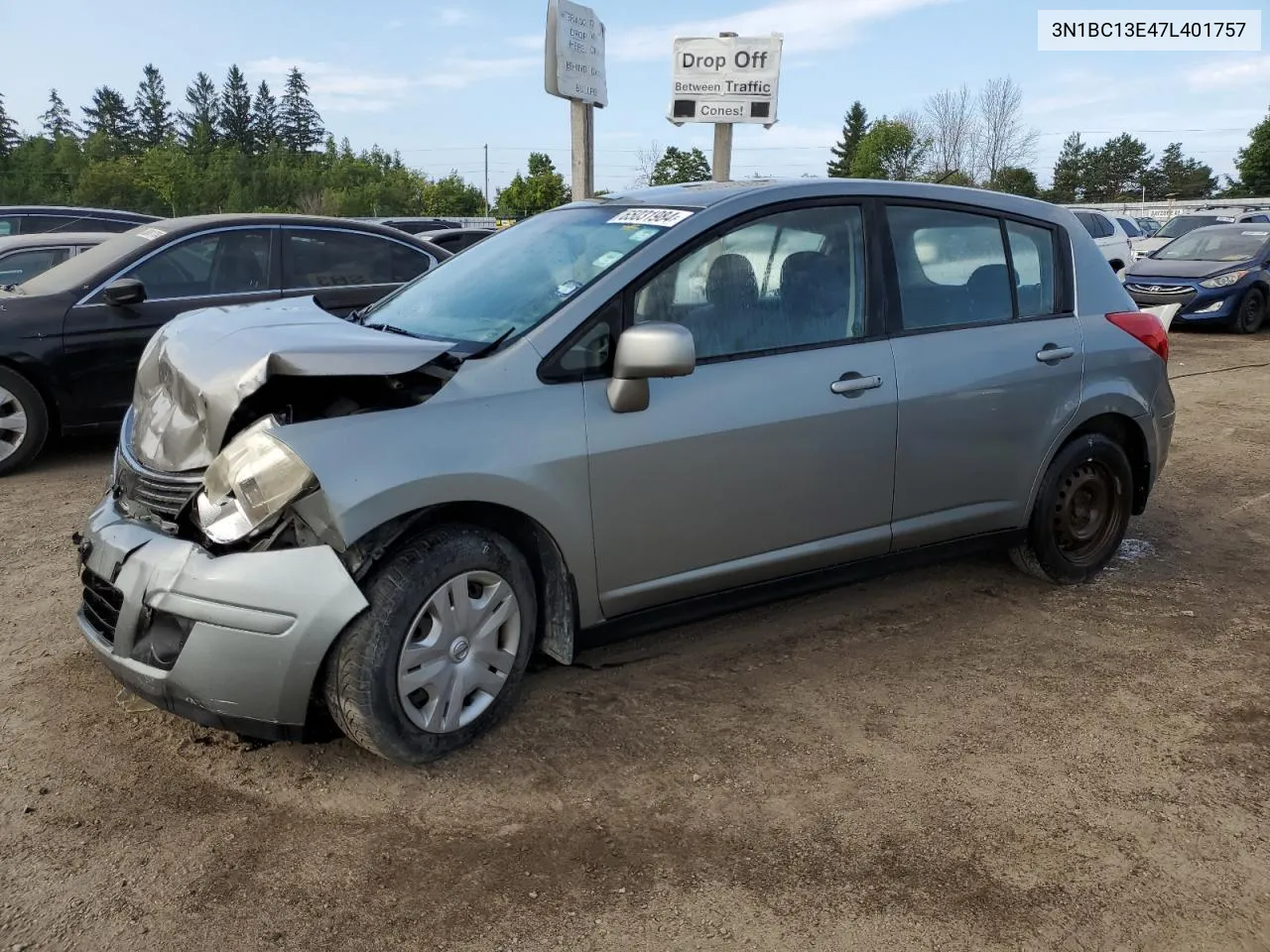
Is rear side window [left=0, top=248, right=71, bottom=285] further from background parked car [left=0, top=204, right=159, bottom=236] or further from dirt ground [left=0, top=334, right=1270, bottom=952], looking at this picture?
dirt ground [left=0, top=334, right=1270, bottom=952]

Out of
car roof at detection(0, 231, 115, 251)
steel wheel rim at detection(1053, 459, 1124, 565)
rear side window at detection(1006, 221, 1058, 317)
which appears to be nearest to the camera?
rear side window at detection(1006, 221, 1058, 317)

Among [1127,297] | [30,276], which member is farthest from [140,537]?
[30,276]

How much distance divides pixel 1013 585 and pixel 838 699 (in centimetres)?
159

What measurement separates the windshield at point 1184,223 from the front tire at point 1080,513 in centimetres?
1702

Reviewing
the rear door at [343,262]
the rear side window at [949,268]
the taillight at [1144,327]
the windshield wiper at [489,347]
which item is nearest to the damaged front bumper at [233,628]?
the windshield wiper at [489,347]

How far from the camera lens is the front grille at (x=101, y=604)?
3.02m

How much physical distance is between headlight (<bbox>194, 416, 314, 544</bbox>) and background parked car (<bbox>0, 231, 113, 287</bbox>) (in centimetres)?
568

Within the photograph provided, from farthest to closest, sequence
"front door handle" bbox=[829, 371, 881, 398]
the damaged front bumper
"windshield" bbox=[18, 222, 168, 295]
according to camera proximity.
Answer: "windshield" bbox=[18, 222, 168, 295], "front door handle" bbox=[829, 371, 881, 398], the damaged front bumper

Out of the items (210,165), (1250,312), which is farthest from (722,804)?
(210,165)

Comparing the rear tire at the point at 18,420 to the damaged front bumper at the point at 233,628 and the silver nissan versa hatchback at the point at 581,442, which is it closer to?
the silver nissan versa hatchback at the point at 581,442

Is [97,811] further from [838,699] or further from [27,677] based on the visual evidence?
[838,699]

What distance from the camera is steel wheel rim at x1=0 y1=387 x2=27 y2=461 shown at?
6.37 m

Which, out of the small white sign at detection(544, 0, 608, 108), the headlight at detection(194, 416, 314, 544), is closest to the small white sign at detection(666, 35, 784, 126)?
the small white sign at detection(544, 0, 608, 108)

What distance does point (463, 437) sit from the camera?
3.01m
